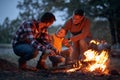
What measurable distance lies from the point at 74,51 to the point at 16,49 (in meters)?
2.75

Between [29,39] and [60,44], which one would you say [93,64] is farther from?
[60,44]

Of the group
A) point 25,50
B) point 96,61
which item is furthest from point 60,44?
point 25,50

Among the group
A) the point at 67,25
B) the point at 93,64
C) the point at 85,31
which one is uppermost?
the point at 67,25

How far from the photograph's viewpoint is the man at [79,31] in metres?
9.43

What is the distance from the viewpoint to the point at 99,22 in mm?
22016

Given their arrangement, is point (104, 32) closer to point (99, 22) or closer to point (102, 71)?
point (99, 22)

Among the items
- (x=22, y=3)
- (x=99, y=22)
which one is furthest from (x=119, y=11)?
(x=22, y=3)

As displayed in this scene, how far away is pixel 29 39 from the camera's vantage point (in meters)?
7.45

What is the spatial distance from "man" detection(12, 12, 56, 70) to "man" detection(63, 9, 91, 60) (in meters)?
1.76

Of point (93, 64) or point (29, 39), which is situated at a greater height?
point (29, 39)

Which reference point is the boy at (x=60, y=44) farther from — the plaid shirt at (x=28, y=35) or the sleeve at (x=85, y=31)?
the plaid shirt at (x=28, y=35)

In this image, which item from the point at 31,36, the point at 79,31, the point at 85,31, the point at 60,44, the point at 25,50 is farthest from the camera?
the point at 79,31

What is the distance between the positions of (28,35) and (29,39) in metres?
0.10

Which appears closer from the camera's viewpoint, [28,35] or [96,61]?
[28,35]
